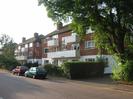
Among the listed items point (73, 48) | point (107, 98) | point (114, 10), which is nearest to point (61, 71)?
point (114, 10)

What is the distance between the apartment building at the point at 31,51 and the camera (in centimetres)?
8990

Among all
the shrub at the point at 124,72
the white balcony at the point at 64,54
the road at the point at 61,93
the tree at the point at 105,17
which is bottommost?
the road at the point at 61,93

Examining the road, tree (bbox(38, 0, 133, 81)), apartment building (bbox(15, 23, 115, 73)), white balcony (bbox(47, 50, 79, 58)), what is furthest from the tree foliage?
white balcony (bbox(47, 50, 79, 58))

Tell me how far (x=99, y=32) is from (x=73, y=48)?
28964 mm

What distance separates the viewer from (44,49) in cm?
8025

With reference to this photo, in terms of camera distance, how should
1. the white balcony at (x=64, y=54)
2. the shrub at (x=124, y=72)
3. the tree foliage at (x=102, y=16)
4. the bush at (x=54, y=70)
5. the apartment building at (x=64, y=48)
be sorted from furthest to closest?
the white balcony at (x=64, y=54) → the apartment building at (x=64, y=48) → the bush at (x=54, y=70) → the tree foliage at (x=102, y=16) → the shrub at (x=124, y=72)

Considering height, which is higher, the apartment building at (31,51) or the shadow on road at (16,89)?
the apartment building at (31,51)

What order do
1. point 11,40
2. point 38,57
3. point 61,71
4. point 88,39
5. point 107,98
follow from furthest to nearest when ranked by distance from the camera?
point 11,40
point 38,57
point 88,39
point 61,71
point 107,98

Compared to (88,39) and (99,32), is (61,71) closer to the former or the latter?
(99,32)

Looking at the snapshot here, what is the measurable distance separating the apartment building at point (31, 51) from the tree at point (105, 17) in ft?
176

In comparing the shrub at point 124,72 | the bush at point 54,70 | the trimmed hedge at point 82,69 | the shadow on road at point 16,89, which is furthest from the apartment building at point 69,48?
Answer: the shadow on road at point 16,89

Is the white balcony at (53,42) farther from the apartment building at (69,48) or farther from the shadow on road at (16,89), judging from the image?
the shadow on road at (16,89)

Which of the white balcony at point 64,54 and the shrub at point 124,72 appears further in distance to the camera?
the white balcony at point 64,54

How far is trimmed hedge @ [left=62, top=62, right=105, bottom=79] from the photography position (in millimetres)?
39125
